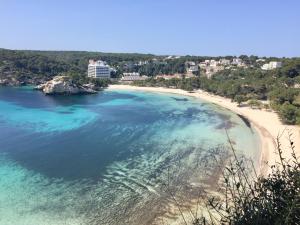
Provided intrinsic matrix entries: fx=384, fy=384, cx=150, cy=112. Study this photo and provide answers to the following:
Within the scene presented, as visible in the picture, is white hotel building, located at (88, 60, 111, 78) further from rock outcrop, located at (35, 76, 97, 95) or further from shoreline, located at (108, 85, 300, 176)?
shoreline, located at (108, 85, 300, 176)

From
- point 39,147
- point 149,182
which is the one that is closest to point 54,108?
point 39,147

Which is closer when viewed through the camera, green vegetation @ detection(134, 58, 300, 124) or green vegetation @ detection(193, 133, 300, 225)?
green vegetation @ detection(193, 133, 300, 225)

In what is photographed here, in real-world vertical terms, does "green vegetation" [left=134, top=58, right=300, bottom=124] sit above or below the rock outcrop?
above

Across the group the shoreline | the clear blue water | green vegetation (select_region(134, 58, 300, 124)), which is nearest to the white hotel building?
green vegetation (select_region(134, 58, 300, 124))

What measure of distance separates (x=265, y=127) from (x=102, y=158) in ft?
69.6

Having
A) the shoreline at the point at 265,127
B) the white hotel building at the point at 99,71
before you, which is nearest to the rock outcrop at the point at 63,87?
the shoreline at the point at 265,127

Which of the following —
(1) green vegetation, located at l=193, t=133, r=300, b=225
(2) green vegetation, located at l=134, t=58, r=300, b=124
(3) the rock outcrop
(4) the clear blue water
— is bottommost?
(3) the rock outcrop

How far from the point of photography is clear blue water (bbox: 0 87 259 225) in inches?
796

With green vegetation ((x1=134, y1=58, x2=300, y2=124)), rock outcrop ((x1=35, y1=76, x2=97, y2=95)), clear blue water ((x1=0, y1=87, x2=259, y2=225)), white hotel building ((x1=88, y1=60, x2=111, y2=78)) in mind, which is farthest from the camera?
white hotel building ((x1=88, y1=60, x2=111, y2=78))

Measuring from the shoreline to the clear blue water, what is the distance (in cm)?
121

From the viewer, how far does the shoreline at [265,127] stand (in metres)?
29.7

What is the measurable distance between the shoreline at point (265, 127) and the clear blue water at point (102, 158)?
1.21m

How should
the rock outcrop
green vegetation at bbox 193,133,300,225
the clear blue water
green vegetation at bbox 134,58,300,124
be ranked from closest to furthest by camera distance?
green vegetation at bbox 193,133,300,225 < the clear blue water < green vegetation at bbox 134,58,300,124 < the rock outcrop

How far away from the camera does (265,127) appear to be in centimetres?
4312
